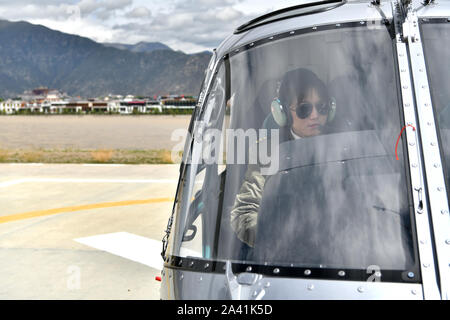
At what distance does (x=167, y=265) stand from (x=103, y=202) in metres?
7.22

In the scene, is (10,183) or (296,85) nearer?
(296,85)

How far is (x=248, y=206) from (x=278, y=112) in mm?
487

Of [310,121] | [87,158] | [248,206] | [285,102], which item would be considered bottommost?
[248,206]

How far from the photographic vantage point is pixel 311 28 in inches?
104

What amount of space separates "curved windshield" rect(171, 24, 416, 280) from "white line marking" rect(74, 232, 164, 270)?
3.43m

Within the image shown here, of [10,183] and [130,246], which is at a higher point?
[10,183]

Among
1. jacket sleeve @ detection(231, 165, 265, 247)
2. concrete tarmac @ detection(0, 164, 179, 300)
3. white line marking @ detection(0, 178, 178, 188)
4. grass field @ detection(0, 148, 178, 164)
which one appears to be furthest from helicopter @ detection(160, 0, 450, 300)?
grass field @ detection(0, 148, 178, 164)

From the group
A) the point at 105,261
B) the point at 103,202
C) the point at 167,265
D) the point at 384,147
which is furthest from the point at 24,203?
the point at 384,147

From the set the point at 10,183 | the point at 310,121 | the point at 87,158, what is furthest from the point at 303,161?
the point at 87,158

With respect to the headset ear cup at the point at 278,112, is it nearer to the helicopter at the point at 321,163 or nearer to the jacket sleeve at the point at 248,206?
the helicopter at the point at 321,163

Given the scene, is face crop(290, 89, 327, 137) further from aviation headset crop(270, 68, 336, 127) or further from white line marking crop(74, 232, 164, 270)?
white line marking crop(74, 232, 164, 270)

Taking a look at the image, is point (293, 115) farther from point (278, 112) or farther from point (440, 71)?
point (440, 71)

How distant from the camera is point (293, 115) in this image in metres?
2.53

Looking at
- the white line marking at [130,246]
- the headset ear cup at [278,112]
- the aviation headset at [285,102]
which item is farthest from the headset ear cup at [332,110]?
the white line marking at [130,246]
